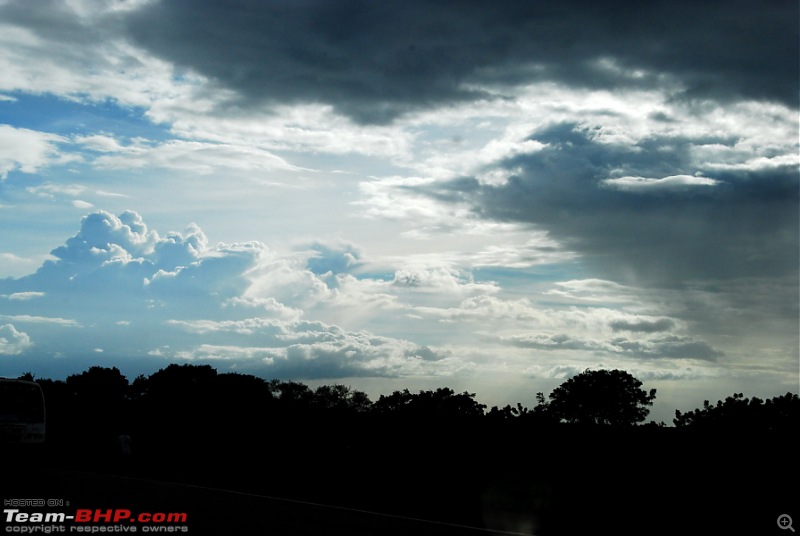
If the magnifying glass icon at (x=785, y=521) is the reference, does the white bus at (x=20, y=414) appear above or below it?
above

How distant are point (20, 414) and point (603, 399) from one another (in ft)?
298

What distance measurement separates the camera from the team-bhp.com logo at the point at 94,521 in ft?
47.6

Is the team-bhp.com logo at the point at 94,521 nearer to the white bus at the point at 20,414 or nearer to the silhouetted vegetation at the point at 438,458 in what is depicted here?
the silhouetted vegetation at the point at 438,458

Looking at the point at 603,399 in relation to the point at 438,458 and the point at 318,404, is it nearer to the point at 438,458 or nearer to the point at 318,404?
the point at 318,404

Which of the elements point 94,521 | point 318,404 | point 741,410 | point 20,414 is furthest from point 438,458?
point 741,410

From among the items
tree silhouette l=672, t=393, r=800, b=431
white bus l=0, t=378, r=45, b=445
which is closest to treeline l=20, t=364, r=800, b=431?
tree silhouette l=672, t=393, r=800, b=431

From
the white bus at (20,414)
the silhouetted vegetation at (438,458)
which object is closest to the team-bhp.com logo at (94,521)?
the silhouetted vegetation at (438,458)

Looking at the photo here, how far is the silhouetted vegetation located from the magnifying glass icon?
158cm

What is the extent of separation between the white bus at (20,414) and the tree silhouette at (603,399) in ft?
286

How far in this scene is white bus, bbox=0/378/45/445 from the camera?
79.2 ft

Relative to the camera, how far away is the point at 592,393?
106 metres

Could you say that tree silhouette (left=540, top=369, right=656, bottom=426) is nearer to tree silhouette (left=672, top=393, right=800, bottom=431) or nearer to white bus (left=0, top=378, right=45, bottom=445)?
tree silhouette (left=672, top=393, right=800, bottom=431)

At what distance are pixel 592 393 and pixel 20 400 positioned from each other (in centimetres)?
9035

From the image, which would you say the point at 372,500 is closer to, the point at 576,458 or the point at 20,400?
the point at 576,458
